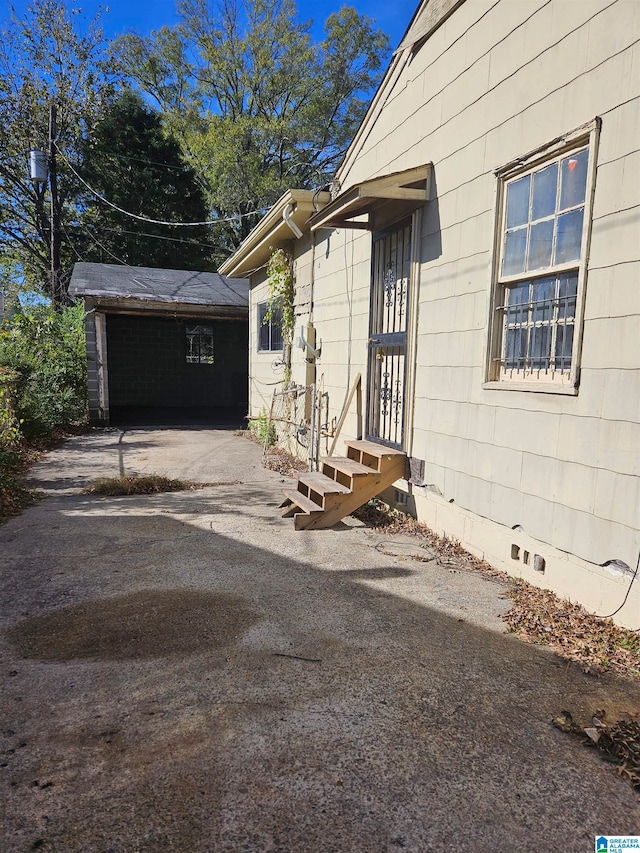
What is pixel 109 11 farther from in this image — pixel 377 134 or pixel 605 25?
pixel 605 25

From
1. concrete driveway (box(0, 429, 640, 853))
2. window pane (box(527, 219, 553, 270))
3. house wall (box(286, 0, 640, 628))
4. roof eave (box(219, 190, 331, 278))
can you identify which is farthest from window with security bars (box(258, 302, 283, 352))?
concrete driveway (box(0, 429, 640, 853))

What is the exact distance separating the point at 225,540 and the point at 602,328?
333 cm

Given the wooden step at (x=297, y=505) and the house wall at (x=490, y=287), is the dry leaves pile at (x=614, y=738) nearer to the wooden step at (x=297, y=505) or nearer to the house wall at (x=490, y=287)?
the house wall at (x=490, y=287)

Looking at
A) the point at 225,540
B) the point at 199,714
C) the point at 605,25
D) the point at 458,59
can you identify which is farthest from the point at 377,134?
the point at 199,714

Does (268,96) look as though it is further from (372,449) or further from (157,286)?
(372,449)

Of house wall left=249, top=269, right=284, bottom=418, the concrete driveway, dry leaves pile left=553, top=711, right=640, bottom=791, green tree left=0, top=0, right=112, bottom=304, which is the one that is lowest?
the concrete driveway

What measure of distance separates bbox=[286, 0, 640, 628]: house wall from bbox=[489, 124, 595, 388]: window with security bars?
119 mm

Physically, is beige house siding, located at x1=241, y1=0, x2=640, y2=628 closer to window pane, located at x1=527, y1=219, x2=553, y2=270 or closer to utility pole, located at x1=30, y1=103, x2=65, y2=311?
window pane, located at x1=527, y1=219, x2=553, y2=270

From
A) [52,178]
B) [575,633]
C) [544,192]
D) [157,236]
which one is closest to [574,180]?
[544,192]

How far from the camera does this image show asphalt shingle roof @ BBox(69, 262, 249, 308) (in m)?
12.9

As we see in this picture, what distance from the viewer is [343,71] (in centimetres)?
2458

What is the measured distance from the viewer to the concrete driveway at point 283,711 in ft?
5.88

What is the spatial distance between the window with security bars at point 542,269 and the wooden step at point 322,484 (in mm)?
1774

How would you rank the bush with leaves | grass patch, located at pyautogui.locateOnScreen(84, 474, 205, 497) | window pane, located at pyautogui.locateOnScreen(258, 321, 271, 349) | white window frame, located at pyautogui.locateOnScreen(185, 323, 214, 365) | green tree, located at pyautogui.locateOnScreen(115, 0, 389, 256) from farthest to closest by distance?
green tree, located at pyautogui.locateOnScreen(115, 0, 389, 256), white window frame, located at pyautogui.locateOnScreen(185, 323, 214, 365), window pane, located at pyautogui.locateOnScreen(258, 321, 271, 349), the bush with leaves, grass patch, located at pyautogui.locateOnScreen(84, 474, 205, 497)
